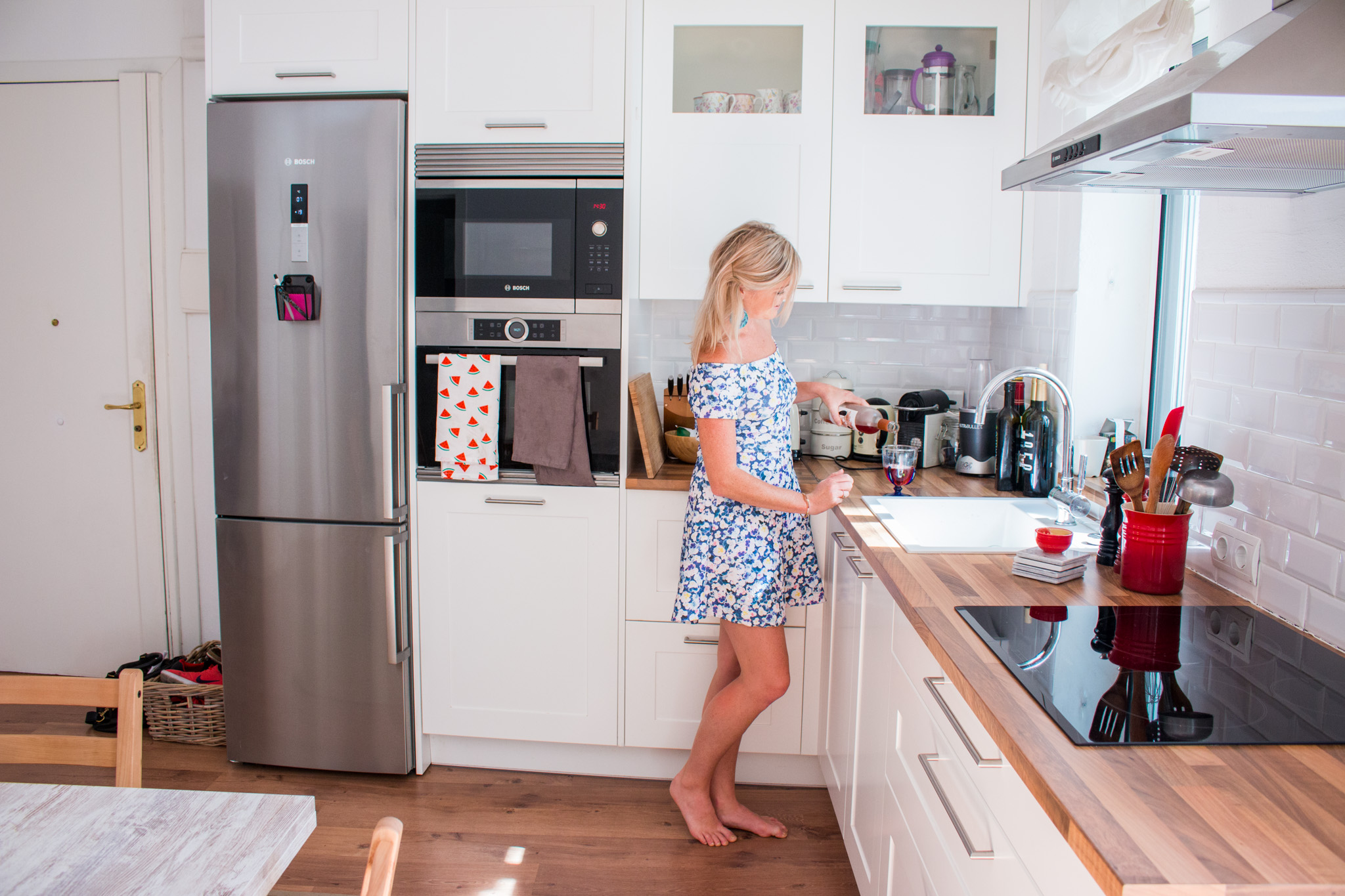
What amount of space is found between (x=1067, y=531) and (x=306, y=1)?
2300 mm

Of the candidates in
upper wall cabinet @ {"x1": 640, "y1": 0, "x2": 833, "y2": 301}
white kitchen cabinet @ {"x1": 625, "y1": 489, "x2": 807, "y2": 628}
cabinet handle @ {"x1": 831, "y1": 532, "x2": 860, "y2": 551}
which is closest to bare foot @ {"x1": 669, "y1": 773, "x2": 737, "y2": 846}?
white kitchen cabinet @ {"x1": 625, "y1": 489, "x2": 807, "y2": 628}

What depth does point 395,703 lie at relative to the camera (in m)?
2.61

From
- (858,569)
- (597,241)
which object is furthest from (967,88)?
(858,569)

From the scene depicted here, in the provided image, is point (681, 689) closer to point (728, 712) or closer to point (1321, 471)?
point (728, 712)

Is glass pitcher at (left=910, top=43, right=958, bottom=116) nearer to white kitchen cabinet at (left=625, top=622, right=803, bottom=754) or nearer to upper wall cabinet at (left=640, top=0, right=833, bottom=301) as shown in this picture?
upper wall cabinet at (left=640, top=0, right=833, bottom=301)

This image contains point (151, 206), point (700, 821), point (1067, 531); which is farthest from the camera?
point (151, 206)

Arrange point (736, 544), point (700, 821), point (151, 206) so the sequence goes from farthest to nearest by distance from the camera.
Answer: point (151, 206) < point (700, 821) < point (736, 544)

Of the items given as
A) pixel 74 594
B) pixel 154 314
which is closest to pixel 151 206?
pixel 154 314

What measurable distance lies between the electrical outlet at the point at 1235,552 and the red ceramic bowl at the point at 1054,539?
253 mm

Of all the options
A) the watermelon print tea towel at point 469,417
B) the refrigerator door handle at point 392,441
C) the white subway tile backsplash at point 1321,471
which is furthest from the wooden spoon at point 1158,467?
the refrigerator door handle at point 392,441

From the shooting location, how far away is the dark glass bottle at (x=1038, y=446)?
2293 mm

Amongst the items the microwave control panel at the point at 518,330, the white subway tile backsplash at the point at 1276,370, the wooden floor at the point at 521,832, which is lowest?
the wooden floor at the point at 521,832

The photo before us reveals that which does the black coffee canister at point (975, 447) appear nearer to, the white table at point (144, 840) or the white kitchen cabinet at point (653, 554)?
the white kitchen cabinet at point (653, 554)

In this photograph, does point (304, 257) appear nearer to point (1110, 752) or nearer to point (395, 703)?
point (395, 703)
